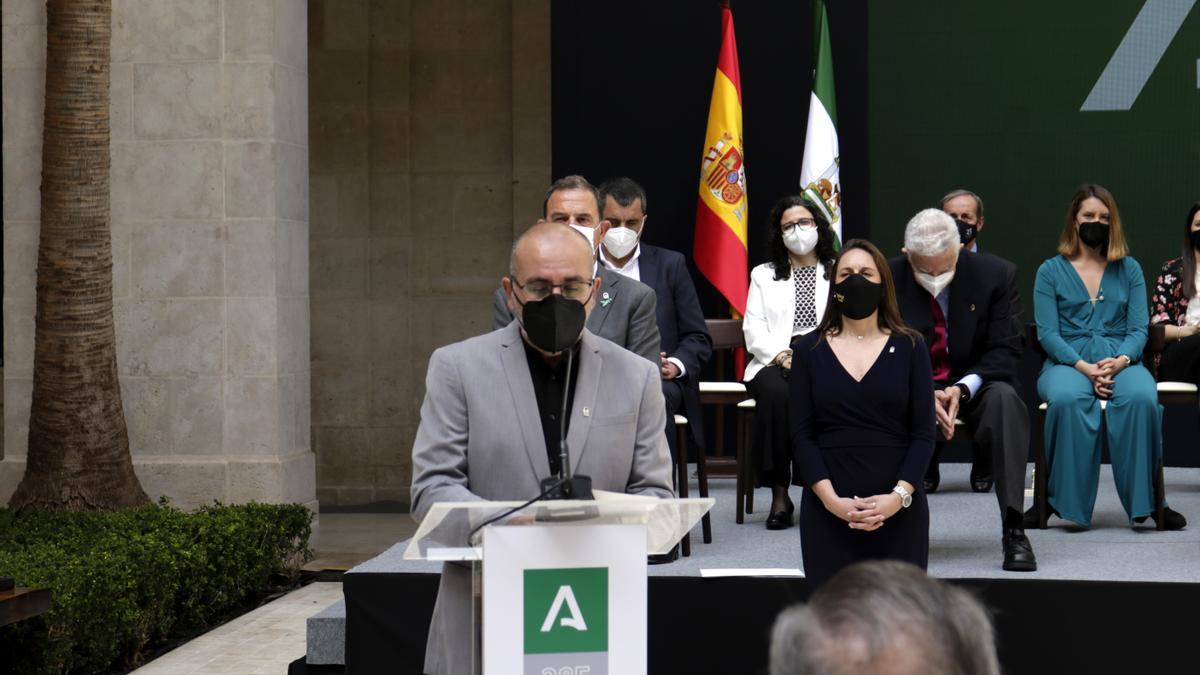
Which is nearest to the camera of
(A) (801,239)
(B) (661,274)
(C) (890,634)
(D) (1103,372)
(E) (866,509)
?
(C) (890,634)

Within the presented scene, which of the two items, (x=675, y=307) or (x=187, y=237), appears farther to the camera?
(x=187, y=237)

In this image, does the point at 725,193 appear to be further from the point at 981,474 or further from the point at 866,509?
the point at 866,509

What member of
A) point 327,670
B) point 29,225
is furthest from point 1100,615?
point 29,225

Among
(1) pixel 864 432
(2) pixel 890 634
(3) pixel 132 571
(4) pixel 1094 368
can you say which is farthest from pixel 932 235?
(2) pixel 890 634

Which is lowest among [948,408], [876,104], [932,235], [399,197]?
[948,408]

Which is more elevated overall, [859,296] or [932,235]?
[932,235]

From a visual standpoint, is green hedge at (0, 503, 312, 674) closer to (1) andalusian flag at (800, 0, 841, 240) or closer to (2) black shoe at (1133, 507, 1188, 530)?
(1) andalusian flag at (800, 0, 841, 240)

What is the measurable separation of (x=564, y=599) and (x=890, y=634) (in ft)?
5.15

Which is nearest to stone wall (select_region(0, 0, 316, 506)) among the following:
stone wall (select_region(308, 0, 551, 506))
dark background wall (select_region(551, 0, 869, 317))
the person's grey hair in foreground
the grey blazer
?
dark background wall (select_region(551, 0, 869, 317))

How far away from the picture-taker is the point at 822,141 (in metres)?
8.36

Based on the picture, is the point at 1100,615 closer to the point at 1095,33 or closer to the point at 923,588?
the point at 923,588

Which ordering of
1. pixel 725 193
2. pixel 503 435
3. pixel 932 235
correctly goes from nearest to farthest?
pixel 503 435 → pixel 932 235 → pixel 725 193

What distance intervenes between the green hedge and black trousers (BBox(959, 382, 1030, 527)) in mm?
3355

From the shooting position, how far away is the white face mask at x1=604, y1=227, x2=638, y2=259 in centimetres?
637
